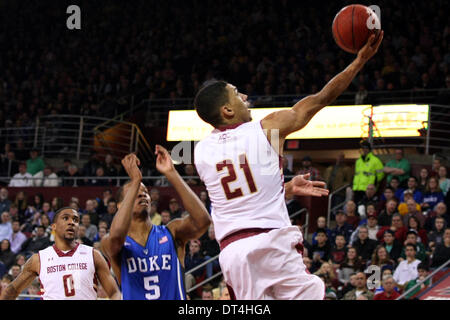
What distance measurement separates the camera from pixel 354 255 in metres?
11.1

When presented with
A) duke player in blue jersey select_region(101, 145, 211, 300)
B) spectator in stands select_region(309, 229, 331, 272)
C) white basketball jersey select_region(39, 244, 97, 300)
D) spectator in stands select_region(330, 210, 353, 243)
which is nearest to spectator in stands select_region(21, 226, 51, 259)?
spectator in stands select_region(309, 229, 331, 272)

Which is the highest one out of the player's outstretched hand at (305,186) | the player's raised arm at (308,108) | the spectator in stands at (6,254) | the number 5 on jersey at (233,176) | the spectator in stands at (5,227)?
the player's raised arm at (308,108)

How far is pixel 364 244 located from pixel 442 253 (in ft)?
4.28

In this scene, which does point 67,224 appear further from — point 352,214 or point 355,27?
point 352,214

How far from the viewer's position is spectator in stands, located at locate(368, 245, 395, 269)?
35.3 ft

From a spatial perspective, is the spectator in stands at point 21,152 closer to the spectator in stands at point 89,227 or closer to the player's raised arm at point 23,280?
the spectator in stands at point 89,227

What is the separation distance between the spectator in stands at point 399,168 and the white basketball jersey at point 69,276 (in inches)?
309

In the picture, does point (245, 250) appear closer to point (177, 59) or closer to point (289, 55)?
point (289, 55)

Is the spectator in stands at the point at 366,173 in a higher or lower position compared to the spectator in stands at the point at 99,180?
higher

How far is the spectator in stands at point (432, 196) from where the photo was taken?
473 inches

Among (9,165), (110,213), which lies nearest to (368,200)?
(110,213)

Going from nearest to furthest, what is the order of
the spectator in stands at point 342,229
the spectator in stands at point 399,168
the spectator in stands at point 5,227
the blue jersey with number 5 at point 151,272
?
the blue jersey with number 5 at point 151,272
the spectator in stands at point 342,229
the spectator in stands at point 399,168
the spectator in stands at point 5,227

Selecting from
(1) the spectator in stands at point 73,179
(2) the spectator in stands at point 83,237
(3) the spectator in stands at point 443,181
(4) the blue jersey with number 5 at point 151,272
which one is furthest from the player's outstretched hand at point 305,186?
(1) the spectator in stands at point 73,179
